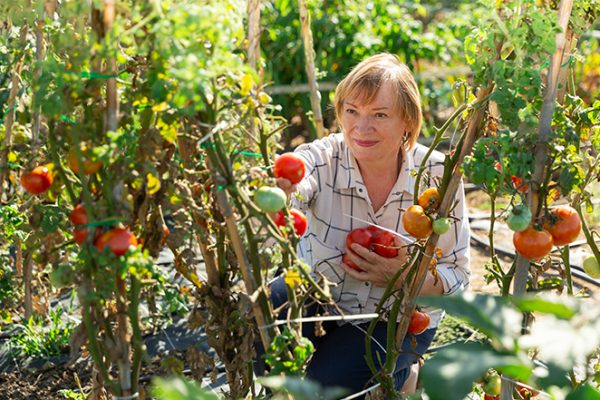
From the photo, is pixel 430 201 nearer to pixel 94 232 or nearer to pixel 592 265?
pixel 592 265

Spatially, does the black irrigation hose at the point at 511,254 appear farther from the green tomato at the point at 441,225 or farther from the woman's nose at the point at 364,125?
the green tomato at the point at 441,225

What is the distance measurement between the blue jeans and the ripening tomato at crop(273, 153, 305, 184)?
610mm

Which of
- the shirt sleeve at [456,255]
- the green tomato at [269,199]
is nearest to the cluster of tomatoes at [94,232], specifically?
the green tomato at [269,199]

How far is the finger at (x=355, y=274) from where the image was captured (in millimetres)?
2125

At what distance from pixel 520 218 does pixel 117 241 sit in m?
0.74

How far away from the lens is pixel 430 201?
1792 millimetres

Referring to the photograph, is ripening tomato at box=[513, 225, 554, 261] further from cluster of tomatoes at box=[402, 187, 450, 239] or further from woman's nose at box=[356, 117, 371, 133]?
woman's nose at box=[356, 117, 371, 133]

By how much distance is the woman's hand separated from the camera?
210 centimetres

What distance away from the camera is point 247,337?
171 centimetres

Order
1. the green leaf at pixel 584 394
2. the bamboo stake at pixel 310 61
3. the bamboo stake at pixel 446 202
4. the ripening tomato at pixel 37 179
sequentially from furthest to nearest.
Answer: the bamboo stake at pixel 310 61, the bamboo stake at pixel 446 202, the ripening tomato at pixel 37 179, the green leaf at pixel 584 394

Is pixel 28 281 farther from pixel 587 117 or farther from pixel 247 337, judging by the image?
pixel 587 117

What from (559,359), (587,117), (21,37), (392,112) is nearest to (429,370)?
(559,359)

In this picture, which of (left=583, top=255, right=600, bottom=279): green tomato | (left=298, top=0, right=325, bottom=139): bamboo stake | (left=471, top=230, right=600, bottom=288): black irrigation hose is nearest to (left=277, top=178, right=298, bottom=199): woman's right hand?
(left=583, top=255, right=600, bottom=279): green tomato

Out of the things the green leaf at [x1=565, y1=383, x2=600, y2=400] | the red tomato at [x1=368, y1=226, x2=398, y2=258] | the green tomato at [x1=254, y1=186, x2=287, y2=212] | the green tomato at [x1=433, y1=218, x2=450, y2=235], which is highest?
the green tomato at [x1=254, y1=186, x2=287, y2=212]
